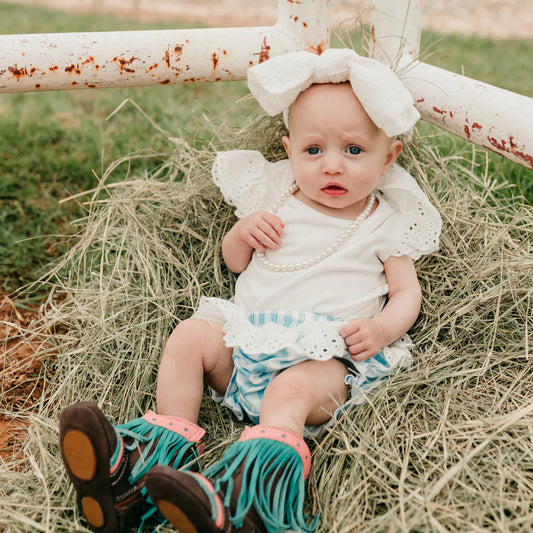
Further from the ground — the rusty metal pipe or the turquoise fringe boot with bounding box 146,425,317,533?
the rusty metal pipe

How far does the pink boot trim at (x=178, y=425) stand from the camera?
1.52 meters

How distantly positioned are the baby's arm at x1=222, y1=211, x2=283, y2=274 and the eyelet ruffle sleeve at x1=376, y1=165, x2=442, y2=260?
1.10 feet

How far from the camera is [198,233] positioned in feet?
7.05

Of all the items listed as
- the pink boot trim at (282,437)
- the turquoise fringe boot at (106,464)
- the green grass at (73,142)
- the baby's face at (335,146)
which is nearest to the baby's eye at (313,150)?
the baby's face at (335,146)

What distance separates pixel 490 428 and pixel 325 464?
38cm

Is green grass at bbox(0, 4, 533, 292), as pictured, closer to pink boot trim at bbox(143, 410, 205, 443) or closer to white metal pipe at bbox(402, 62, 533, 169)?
white metal pipe at bbox(402, 62, 533, 169)

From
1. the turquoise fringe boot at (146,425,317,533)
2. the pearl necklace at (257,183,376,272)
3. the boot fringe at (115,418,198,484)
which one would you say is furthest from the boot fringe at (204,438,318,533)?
the pearl necklace at (257,183,376,272)

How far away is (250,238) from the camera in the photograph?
182 cm

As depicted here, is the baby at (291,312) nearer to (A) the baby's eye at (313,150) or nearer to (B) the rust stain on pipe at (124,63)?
(A) the baby's eye at (313,150)

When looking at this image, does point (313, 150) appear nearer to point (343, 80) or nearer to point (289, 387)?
point (343, 80)

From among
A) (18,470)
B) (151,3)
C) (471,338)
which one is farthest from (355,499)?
(151,3)

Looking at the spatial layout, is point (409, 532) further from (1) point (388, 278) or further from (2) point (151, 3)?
(2) point (151, 3)

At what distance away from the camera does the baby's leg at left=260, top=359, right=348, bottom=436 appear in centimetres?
147

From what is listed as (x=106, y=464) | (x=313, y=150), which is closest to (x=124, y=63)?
(x=313, y=150)
